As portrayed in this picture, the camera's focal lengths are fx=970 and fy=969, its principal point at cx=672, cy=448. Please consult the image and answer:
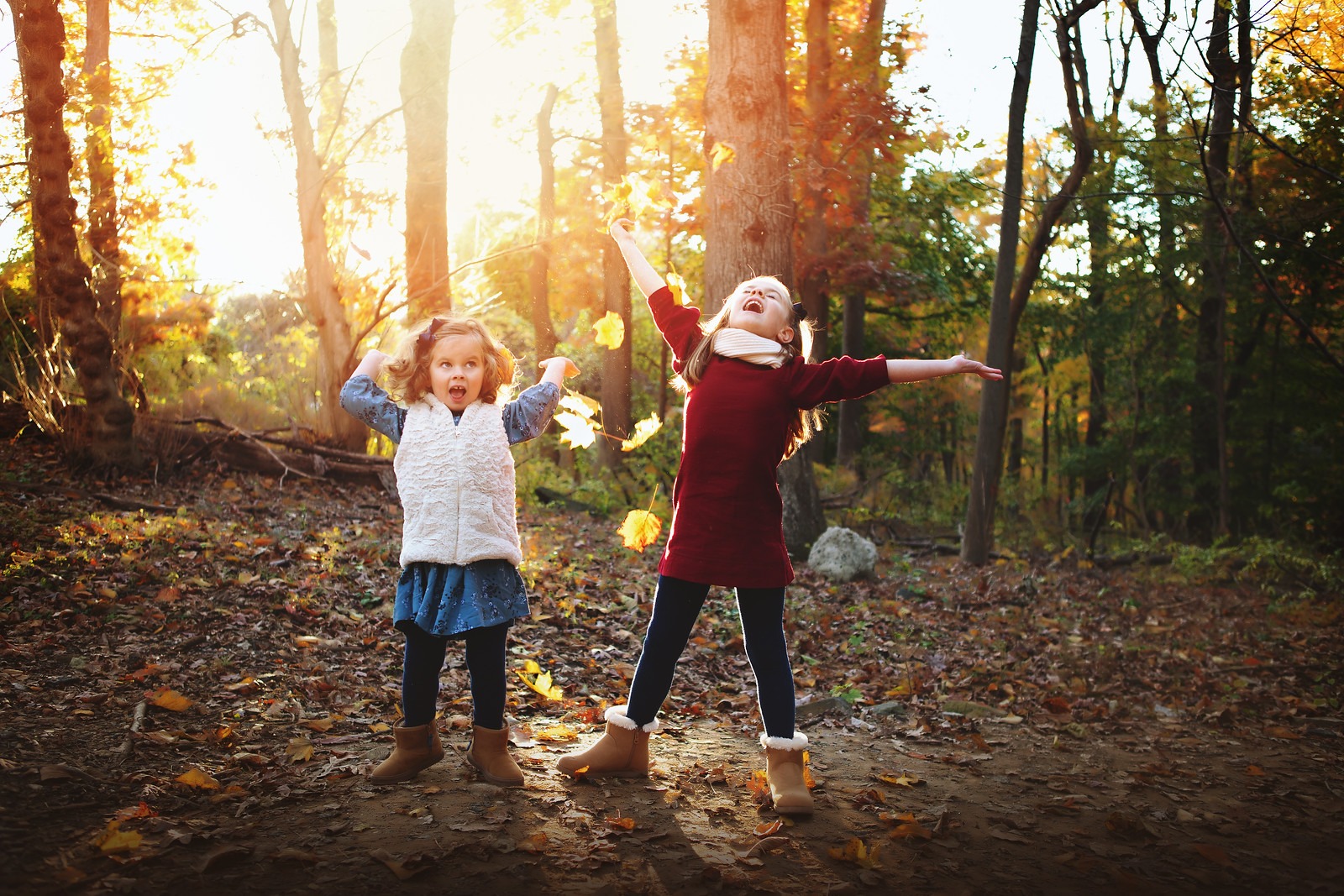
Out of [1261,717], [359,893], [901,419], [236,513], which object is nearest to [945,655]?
[1261,717]

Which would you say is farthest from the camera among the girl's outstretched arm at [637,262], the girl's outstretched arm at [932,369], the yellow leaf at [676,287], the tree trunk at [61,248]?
the tree trunk at [61,248]

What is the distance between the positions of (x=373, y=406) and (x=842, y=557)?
659 cm

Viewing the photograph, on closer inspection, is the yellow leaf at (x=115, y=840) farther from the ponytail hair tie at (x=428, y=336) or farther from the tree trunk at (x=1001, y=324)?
the tree trunk at (x=1001, y=324)

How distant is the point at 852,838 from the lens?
3.22m

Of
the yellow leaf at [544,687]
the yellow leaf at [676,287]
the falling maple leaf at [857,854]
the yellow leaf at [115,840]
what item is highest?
the yellow leaf at [676,287]

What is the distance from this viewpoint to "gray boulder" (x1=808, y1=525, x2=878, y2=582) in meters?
9.36

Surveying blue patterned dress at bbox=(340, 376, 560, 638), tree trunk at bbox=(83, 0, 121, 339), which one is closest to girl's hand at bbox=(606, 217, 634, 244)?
blue patterned dress at bbox=(340, 376, 560, 638)

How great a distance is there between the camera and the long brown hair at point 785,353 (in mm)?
3695

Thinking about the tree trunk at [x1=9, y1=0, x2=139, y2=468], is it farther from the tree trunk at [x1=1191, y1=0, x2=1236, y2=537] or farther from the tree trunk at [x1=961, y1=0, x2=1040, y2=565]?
the tree trunk at [x1=1191, y1=0, x2=1236, y2=537]

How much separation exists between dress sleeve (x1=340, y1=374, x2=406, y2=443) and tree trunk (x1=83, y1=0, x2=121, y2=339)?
704 cm

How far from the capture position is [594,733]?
14.6 feet

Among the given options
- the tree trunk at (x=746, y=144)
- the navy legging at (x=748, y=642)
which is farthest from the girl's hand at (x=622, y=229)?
the tree trunk at (x=746, y=144)

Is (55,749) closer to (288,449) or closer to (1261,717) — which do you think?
(1261,717)

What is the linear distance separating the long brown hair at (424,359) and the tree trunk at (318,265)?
7.76 meters
